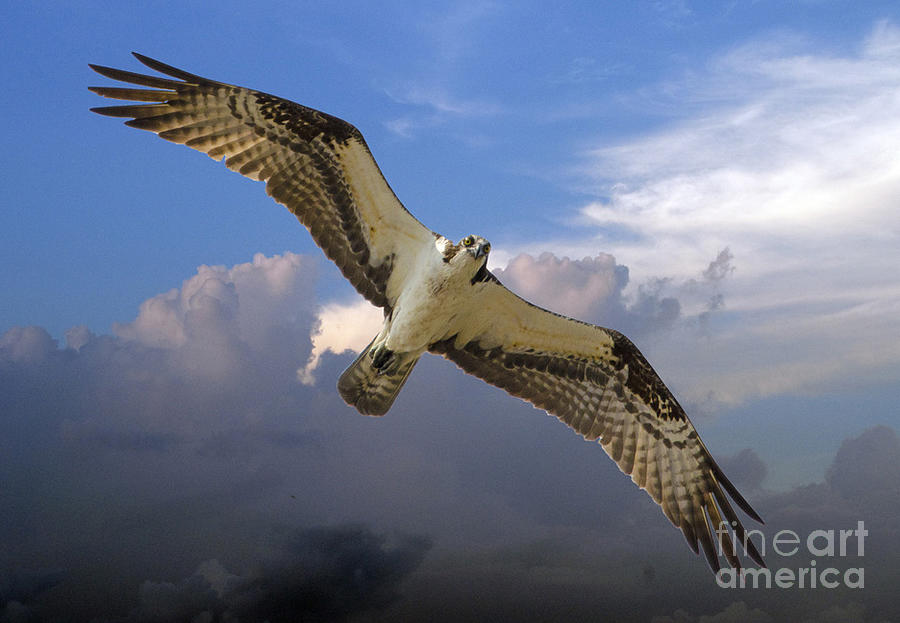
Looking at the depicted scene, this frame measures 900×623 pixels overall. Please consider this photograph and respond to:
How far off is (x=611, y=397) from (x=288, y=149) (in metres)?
5.26

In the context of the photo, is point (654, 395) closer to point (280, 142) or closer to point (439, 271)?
point (439, 271)

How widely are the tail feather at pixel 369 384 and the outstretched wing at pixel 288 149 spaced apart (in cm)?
134

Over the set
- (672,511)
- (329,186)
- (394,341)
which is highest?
(329,186)

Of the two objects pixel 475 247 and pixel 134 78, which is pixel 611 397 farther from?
pixel 134 78

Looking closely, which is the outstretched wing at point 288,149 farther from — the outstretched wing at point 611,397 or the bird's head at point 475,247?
the outstretched wing at point 611,397

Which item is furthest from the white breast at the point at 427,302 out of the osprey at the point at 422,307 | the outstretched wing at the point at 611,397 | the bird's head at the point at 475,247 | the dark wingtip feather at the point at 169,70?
the dark wingtip feather at the point at 169,70

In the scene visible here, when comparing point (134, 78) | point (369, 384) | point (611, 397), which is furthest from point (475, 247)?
point (134, 78)

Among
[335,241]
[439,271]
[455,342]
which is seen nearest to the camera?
[439,271]

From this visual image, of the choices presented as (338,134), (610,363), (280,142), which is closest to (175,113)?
(280,142)

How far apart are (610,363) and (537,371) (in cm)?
97

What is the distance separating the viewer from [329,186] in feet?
31.1

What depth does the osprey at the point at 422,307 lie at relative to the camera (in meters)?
9.31

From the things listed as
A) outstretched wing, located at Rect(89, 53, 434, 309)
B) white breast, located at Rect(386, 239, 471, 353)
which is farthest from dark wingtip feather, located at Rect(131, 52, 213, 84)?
white breast, located at Rect(386, 239, 471, 353)

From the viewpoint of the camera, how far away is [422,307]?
9.23 m
